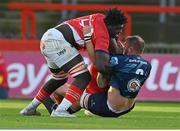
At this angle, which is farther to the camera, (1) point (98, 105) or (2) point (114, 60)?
(1) point (98, 105)

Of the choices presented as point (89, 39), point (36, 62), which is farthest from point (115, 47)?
point (36, 62)

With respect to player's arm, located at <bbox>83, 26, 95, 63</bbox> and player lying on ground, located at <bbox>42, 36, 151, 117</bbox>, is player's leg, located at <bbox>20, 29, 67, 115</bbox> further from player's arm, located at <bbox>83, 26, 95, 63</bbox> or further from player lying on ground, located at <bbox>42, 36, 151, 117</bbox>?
player lying on ground, located at <bbox>42, 36, 151, 117</bbox>

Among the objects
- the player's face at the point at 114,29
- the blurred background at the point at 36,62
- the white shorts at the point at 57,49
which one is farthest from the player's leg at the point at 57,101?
the blurred background at the point at 36,62

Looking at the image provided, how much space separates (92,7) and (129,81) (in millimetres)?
13336

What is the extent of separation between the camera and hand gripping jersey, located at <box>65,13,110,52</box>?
12820mm

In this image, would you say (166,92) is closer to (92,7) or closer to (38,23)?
(92,7)

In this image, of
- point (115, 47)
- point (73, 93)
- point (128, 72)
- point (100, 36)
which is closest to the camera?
point (100, 36)

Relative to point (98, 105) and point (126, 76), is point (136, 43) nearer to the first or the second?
point (126, 76)

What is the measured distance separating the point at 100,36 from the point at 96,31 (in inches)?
4.7

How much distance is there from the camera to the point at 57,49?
13328 mm

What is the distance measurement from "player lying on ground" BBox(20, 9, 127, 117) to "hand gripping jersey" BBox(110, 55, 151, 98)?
192 mm

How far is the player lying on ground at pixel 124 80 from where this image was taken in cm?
1296

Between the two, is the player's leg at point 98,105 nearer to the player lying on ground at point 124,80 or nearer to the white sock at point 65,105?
the player lying on ground at point 124,80

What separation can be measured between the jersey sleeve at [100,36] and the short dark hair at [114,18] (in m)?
0.10
